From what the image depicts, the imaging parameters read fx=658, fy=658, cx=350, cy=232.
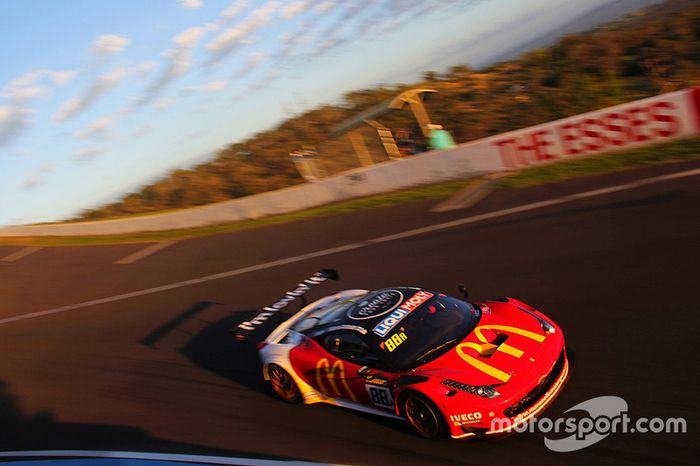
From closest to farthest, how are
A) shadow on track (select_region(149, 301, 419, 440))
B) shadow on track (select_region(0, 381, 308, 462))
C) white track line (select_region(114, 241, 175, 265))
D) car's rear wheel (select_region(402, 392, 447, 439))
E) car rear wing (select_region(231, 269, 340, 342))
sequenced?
car's rear wheel (select_region(402, 392, 447, 439))
shadow on track (select_region(0, 381, 308, 462))
car rear wing (select_region(231, 269, 340, 342))
shadow on track (select_region(149, 301, 419, 440))
white track line (select_region(114, 241, 175, 265))

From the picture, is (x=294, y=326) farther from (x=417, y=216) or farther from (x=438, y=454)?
(x=417, y=216)

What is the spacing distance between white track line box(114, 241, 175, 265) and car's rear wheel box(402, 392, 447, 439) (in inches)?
490

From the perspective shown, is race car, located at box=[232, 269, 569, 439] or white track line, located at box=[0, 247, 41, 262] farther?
white track line, located at box=[0, 247, 41, 262]

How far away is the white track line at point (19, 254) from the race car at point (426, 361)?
15018 millimetres

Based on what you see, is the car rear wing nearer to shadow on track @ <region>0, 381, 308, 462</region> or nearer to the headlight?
shadow on track @ <region>0, 381, 308, 462</region>

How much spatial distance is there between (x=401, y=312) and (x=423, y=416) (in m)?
1.17

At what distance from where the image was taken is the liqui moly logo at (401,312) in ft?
22.5

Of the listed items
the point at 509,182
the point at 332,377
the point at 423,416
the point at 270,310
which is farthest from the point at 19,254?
the point at 423,416

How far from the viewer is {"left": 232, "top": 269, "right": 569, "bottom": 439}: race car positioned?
6074 mm

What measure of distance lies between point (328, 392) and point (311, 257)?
6.92 meters

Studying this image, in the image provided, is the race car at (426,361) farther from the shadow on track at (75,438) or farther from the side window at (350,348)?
the shadow on track at (75,438)

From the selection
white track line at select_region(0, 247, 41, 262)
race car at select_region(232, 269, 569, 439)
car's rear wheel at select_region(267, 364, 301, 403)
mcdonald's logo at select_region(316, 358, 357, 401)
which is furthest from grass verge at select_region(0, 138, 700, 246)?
mcdonald's logo at select_region(316, 358, 357, 401)

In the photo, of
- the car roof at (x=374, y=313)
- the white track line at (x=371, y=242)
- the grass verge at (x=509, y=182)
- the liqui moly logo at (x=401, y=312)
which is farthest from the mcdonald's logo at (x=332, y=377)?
the grass verge at (x=509, y=182)

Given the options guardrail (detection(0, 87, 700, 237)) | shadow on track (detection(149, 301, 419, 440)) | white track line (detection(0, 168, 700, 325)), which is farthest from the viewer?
guardrail (detection(0, 87, 700, 237))
